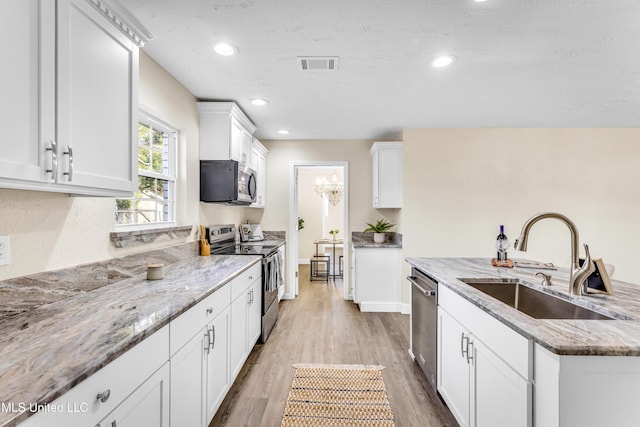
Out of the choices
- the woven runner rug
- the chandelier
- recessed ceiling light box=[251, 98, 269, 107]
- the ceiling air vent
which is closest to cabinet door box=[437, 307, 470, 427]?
the woven runner rug

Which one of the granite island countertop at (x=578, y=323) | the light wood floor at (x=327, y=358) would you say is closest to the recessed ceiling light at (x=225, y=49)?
the granite island countertop at (x=578, y=323)

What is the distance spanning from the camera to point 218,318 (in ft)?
6.15

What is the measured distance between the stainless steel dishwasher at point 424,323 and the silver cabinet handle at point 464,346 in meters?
0.40

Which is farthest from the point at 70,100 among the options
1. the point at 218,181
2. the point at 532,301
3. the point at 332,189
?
the point at 332,189

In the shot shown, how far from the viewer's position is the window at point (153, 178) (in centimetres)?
227

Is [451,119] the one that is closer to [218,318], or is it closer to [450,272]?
[450,272]

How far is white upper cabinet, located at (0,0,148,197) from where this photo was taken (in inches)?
39.2

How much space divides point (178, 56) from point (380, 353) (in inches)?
118

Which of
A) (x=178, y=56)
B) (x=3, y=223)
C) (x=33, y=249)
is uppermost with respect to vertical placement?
(x=178, y=56)

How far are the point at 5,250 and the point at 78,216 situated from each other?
398 mm

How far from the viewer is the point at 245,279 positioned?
2.48 m

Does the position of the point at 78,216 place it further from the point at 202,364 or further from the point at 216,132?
the point at 216,132

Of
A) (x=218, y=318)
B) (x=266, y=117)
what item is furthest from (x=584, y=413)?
(x=266, y=117)

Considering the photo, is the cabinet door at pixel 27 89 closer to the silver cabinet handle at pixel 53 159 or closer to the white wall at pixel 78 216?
the silver cabinet handle at pixel 53 159
